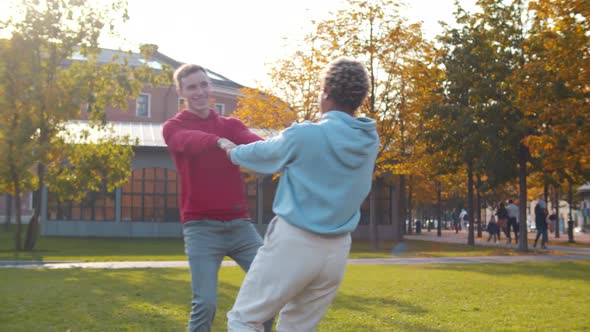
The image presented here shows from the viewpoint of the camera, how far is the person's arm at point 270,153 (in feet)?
11.4

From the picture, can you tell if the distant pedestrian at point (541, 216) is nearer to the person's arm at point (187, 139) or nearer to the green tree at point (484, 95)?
the green tree at point (484, 95)

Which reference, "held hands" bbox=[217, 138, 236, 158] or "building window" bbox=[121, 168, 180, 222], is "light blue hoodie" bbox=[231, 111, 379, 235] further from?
"building window" bbox=[121, 168, 180, 222]

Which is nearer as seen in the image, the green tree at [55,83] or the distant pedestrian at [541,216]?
the green tree at [55,83]

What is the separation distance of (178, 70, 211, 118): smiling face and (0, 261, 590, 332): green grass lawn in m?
3.20

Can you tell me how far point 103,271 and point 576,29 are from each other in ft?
41.6

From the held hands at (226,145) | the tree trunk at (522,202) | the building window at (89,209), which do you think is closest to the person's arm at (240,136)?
the held hands at (226,145)

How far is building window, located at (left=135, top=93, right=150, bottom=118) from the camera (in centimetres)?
5300

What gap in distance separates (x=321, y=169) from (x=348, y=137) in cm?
21

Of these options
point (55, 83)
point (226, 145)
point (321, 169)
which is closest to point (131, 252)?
point (55, 83)

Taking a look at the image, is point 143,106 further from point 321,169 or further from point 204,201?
point 321,169

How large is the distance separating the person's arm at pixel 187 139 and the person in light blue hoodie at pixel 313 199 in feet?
2.05

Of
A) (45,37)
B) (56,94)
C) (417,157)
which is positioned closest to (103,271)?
(56,94)

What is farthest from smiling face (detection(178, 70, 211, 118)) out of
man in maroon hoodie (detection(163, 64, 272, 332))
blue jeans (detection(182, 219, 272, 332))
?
blue jeans (detection(182, 219, 272, 332))

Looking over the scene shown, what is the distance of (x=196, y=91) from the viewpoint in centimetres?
471
